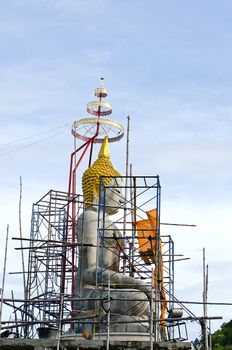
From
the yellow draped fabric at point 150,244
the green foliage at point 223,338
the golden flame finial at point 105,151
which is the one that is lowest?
the green foliage at point 223,338

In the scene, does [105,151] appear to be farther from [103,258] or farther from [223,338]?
[223,338]

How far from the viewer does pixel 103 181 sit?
76.9ft

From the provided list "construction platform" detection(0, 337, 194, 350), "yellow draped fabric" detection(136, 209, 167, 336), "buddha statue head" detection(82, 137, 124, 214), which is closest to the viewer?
"construction platform" detection(0, 337, 194, 350)

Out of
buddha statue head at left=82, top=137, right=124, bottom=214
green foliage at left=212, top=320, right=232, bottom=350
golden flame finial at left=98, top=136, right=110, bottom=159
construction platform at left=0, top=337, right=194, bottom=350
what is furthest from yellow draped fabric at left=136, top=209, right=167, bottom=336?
green foliage at left=212, top=320, right=232, bottom=350

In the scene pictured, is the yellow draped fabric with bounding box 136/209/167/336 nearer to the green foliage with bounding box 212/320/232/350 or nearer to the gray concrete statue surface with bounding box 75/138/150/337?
the gray concrete statue surface with bounding box 75/138/150/337

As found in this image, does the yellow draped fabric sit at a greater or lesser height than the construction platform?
greater

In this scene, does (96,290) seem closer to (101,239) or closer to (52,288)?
(101,239)

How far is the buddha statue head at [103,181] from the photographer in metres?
23.2

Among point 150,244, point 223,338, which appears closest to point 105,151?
point 150,244

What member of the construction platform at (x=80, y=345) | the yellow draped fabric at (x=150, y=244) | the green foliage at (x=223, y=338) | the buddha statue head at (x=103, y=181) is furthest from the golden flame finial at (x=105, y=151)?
the green foliage at (x=223, y=338)

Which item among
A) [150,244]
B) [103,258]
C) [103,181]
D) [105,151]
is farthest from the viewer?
[105,151]

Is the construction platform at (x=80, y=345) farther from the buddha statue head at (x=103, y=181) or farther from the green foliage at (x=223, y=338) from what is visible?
the green foliage at (x=223, y=338)

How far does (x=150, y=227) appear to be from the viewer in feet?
71.6

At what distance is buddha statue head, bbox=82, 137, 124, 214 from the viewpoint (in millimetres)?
23156
